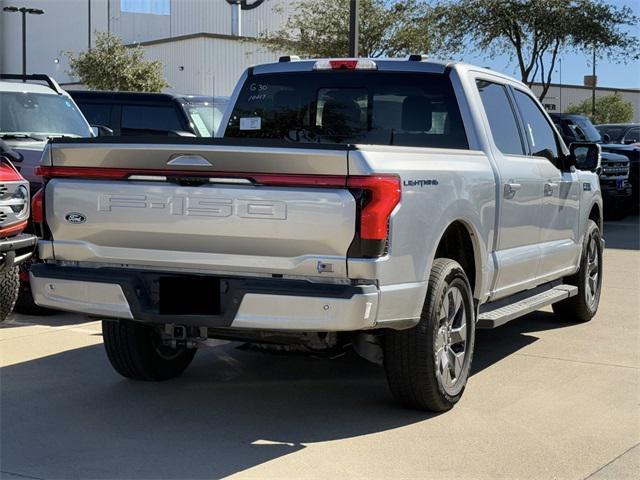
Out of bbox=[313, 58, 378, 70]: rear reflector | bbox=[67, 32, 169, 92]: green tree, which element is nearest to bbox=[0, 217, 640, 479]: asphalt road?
bbox=[313, 58, 378, 70]: rear reflector

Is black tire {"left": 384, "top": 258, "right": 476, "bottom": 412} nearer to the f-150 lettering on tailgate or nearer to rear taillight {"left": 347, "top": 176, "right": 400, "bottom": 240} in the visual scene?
rear taillight {"left": 347, "top": 176, "right": 400, "bottom": 240}

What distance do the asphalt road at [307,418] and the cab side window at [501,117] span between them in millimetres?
1500

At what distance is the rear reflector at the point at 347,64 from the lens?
663cm

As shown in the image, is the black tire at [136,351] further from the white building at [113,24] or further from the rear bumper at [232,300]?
the white building at [113,24]

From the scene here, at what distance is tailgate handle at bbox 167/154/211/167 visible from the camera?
4938mm

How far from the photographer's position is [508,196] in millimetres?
6375

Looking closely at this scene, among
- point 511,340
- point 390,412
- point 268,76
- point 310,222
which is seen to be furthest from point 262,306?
point 511,340

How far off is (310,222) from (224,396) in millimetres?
1661

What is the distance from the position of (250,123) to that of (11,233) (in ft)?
6.17

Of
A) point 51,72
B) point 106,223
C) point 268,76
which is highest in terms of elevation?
point 51,72

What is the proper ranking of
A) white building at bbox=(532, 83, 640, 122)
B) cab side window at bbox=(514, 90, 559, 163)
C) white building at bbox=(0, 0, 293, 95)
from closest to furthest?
cab side window at bbox=(514, 90, 559, 163) < white building at bbox=(0, 0, 293, 95) < white building at bbox=(532, 83, 640, 122)

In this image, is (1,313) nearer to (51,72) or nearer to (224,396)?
(224,396)

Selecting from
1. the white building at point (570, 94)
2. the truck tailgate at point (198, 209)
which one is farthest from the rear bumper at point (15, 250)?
the white building at point (570, 94)

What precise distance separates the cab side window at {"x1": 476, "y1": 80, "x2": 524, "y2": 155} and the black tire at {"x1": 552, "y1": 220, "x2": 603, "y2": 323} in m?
1.68
